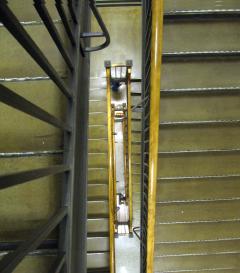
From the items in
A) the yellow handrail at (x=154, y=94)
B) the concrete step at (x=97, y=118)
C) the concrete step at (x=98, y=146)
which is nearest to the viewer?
the yellow handrail at (x=154, y=94)

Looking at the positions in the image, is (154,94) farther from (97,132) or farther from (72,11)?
(97,132)

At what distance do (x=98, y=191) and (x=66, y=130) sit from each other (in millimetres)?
4113

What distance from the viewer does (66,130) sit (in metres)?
1.44

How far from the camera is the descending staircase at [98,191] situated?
4969mm

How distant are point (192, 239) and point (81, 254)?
1784mm

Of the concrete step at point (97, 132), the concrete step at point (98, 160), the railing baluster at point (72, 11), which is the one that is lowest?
the concrete step at point (98, 160)

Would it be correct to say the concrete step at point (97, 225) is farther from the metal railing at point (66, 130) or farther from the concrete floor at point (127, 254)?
the metal railing at point (66, 130)

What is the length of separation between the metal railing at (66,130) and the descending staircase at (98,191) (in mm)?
3220

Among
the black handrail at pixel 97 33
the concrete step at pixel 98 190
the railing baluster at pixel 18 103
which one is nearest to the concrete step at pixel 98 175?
the concrete step at pixel 98 190

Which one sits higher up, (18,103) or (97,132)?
(97,132)

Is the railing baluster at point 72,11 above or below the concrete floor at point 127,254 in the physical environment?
above

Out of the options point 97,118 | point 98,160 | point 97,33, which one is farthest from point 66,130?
point 97,118

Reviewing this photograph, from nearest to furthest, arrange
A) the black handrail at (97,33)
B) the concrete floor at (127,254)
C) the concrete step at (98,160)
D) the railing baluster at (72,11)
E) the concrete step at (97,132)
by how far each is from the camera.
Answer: the railing baluster at (72,11), the black handrail at (97,33), the concrete step at (98,160), the concrete step at (97,132), the concrete floor at (127,254)

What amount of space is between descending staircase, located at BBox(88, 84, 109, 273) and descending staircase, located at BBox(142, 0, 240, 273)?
1.83 metres
